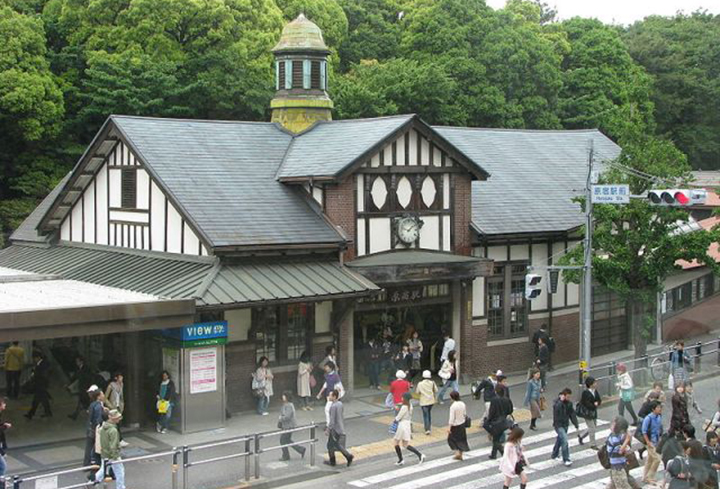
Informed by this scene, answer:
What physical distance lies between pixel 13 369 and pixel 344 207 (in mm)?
10139

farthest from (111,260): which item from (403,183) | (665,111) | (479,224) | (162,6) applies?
(665,111)

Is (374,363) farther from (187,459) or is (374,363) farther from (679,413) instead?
(187,459)

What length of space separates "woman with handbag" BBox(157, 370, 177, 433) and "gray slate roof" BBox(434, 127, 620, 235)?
10888 mm

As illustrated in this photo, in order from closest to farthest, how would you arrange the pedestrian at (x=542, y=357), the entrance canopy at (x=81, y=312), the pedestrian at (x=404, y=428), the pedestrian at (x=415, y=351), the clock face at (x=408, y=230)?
1. the entrance canopy at (x=81, y=312)
2. the pedestrian at (x=404, y=428)
3. the clock face at (x=408, y=230)
4. the pedestrian at (x=542, y=357)
5. the pedestrian at (x=415, y=351)

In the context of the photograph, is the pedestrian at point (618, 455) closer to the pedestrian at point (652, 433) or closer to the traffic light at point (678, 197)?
the pedestrian at point (652, 433)

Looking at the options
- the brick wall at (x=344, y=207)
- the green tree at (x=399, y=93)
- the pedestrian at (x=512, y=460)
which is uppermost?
the green tree at (x=399, y=93)

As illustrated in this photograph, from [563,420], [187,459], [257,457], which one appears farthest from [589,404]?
[187,459]

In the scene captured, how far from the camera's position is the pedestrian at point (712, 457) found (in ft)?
53.3

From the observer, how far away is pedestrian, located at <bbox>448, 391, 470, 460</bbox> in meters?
20.5

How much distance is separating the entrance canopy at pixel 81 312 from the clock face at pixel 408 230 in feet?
25.2

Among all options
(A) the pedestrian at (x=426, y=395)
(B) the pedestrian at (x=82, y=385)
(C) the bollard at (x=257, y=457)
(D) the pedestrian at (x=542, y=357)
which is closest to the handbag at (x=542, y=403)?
(D) the pedestrian at (x=542, y=357)

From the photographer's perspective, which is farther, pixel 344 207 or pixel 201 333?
pixel 344 207

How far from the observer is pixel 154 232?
2648 cm

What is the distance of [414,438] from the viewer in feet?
74.4
